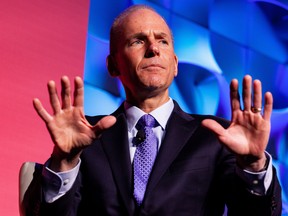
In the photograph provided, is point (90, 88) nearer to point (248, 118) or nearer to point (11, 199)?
point (11, 199)

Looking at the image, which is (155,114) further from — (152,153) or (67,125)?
(67,125)

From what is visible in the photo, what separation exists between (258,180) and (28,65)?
4.47ft

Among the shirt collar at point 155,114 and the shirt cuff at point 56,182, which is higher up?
the shirt collar at point 155,114

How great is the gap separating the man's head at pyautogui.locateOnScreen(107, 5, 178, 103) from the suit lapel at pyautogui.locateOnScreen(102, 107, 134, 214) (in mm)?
122

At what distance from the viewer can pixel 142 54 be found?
5.49 ft

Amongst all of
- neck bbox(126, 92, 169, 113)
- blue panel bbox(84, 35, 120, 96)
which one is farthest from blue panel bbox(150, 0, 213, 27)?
neck bbox(126, 92, 169, 113)

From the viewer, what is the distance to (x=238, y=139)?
4.16ft

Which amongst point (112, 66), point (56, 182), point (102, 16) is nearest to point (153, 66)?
point (112, 66)

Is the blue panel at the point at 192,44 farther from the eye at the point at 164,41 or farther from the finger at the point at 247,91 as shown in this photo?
the finger at the point at 247,91

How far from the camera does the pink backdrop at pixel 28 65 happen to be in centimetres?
220

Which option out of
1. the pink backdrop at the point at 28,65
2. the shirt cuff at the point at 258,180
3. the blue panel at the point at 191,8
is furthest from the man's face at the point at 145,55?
the blue panel at the point at 191,8

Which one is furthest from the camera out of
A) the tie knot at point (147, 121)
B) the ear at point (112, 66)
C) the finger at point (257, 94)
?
the ear at point (112, 66)

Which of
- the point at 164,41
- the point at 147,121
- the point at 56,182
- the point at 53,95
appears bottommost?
the point at 56,182

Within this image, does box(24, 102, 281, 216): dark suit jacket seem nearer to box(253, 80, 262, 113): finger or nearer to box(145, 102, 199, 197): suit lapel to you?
box(145, 102, 199, 197): suit lapel
